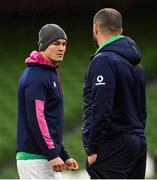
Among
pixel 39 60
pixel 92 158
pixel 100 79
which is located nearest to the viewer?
pixel 100 79

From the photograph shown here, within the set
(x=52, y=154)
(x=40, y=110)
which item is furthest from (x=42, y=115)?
(x=52, y=154)

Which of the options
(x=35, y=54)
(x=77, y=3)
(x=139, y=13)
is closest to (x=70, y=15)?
(x=77, y=3)

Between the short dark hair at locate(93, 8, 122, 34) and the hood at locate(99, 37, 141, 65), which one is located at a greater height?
the short dark hair at locate(93, 8, 122, 34)

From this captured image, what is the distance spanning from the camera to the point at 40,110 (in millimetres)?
4832

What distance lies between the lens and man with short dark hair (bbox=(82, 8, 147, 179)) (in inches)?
184

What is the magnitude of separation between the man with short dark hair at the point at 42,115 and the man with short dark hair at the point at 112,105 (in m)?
0.23

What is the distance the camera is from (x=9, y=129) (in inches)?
406

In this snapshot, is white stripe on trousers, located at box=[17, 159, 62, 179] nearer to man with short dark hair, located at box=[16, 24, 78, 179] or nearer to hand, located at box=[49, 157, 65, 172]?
man with short dark hair, located at box=[16, 24, 78, 179]

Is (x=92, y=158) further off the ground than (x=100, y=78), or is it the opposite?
(x=100, y=78)

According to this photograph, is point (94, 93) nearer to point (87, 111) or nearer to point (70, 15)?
point (87, 111)

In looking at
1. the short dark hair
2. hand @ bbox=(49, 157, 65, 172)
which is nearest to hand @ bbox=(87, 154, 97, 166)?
hand @ bbox=(49, 157, 65, 172)

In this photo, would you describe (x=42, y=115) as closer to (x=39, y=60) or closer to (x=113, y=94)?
(x=39, y=60)

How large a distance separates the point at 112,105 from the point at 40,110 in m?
0.45

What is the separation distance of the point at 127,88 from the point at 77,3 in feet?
32.9
